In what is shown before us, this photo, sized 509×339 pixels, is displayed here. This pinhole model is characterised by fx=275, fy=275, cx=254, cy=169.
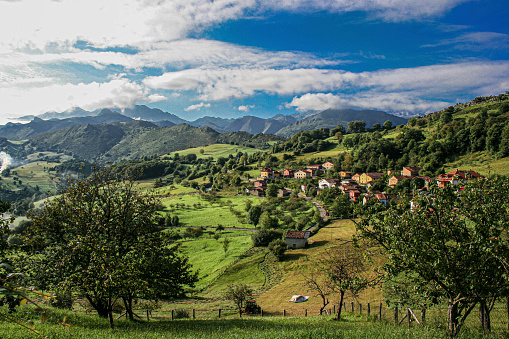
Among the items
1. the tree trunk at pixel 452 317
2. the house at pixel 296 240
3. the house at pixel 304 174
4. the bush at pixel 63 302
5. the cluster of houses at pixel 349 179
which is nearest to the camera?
the tree trunk at pixel 452 317

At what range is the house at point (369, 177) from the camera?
94.1 metres

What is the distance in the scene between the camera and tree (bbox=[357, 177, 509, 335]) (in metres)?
8.03

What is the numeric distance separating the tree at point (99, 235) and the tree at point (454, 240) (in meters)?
10.5

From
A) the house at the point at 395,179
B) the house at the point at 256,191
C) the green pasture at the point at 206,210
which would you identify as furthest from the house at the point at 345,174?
the green pasture at the point at 206,210

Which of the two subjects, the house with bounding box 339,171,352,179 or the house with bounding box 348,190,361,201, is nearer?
the house with bounding box 348,190,361,201

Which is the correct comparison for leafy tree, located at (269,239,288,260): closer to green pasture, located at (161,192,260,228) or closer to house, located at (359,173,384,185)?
green pasture, located at (161,192,260,228)

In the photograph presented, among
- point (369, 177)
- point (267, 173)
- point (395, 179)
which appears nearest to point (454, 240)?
point (395, 179)

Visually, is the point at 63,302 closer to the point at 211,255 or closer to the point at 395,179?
the point at 211,255

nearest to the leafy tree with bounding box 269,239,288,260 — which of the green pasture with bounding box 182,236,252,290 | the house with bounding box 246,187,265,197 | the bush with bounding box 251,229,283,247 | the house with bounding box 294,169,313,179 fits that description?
the bush with bounding box 251,229,283,247

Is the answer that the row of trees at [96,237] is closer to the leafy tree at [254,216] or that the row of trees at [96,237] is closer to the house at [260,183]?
the leafy tree at [254,216]

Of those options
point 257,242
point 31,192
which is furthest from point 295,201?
point 31,192

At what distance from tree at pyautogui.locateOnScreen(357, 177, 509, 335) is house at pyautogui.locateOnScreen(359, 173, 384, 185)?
3507 inches

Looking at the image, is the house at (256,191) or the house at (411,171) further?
the house at (256,191)

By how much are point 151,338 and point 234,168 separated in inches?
5441
